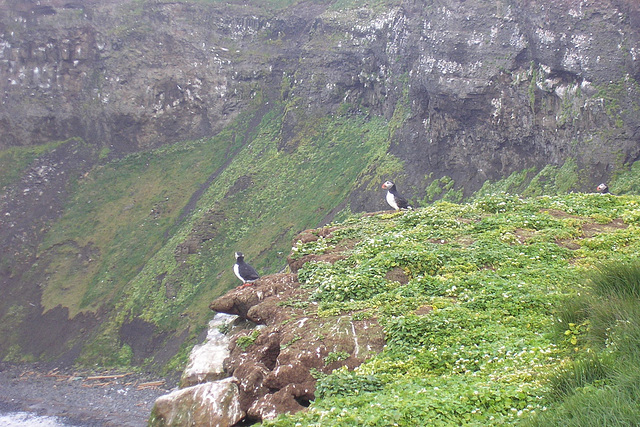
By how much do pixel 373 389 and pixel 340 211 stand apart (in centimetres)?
3107

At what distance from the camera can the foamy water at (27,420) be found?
88.2 feet

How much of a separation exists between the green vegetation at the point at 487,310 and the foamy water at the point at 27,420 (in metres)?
19.6

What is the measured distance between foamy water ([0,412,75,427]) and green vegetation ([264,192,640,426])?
64.4 feet

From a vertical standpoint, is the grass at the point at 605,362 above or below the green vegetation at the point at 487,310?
above

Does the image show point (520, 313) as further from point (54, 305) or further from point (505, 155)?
point (54, 305)

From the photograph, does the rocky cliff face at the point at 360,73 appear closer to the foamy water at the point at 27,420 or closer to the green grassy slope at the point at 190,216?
the green grassy slope at the point at 190,216

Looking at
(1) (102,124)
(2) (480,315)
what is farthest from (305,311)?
(1) (102,124)

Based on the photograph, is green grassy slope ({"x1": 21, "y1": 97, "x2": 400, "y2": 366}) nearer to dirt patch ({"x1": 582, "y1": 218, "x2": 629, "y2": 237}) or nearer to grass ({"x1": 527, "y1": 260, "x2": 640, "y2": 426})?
dirt patch ({"x1": 582, "y1": 218, "x2": 629, "y2": 237})

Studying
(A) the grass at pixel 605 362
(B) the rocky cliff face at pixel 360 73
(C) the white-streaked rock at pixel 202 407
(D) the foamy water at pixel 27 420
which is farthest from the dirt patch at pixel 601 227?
(D) the foamy water at pixel 27 420

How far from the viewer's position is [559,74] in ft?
98.9

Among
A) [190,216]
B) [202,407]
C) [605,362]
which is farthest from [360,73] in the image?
[605,362]

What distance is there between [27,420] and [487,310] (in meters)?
26.6

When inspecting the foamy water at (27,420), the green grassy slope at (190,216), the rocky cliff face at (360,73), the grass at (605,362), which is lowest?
the foamy water at (27,420)

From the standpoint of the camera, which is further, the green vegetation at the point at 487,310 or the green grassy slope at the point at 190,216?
the green grassy slope at the point at 190,216
